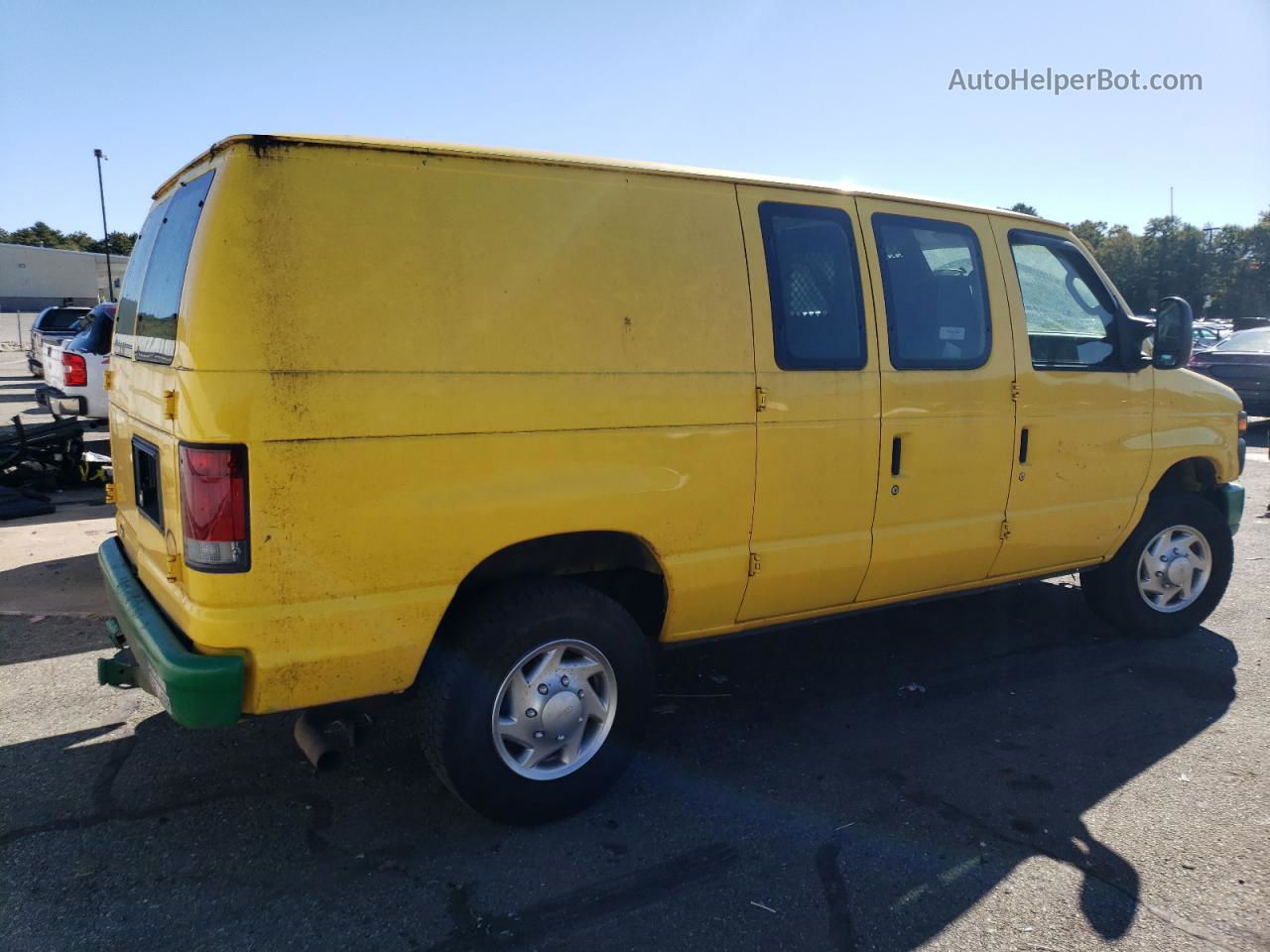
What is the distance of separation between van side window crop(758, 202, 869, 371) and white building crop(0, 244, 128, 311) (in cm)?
6261

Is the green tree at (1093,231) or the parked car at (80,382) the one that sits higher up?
the green tree at (1093,231)

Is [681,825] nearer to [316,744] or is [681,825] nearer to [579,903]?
[579,903]

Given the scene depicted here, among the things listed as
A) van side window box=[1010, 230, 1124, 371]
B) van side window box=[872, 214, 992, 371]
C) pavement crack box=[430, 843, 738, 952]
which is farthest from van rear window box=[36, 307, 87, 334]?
pavement crack box=[430, 843, 738, 952]

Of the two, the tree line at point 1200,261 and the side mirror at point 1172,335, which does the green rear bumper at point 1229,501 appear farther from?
the tree line at point 1200,261

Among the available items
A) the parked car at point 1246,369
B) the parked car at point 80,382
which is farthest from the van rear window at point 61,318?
the parked car at point 1246,369

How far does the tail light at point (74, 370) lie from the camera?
1018 cm

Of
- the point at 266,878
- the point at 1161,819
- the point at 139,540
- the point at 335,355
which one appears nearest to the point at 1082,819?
the point at 1161,819

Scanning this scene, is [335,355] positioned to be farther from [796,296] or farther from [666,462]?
[796,296]

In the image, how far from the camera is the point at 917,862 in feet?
10.5

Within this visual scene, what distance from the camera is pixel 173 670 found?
2762 millimetres

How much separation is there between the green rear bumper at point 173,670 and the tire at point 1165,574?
15.2 ft

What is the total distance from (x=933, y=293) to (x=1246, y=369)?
516 inches

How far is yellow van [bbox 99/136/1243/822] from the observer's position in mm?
2787

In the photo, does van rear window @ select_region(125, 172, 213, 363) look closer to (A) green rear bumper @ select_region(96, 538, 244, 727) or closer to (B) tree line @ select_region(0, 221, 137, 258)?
(A) green rear bumper @ select_region(96, 538, 244, 727)
